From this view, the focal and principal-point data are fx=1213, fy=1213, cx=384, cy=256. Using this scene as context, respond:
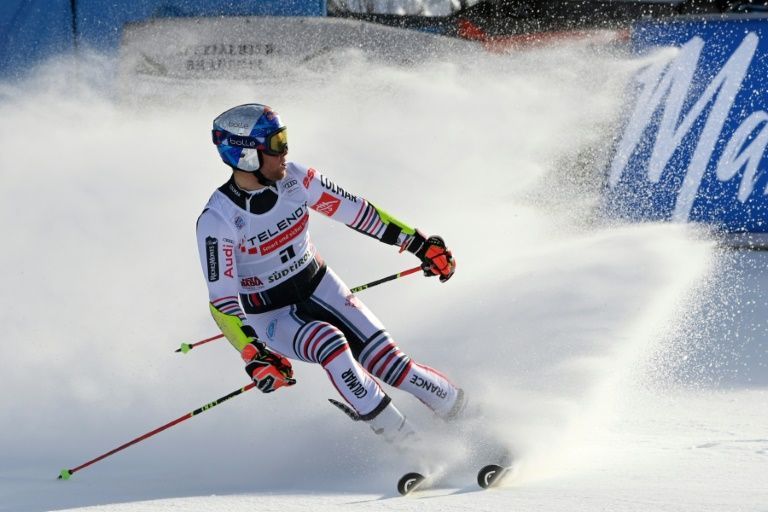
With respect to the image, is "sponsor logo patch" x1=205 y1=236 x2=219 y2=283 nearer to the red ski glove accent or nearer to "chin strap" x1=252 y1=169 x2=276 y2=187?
"chin strap" x1=252 y1=169 x2=276 y2=187

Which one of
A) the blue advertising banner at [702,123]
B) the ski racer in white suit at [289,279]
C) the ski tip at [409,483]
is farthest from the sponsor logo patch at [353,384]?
the blue advertising banner at [702,123]

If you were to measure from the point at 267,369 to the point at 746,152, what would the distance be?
5368 mm

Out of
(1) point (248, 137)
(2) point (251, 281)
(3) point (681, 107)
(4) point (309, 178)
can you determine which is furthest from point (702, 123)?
(1) point (248, 137)

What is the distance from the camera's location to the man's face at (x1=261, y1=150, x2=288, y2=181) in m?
4.56

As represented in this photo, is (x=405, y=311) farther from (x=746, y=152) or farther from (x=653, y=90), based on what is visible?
(x=746, y=152)

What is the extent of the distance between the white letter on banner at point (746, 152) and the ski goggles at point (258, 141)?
4.88 meters

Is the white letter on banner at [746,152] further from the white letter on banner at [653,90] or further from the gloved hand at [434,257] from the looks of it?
the gloved hand at [434,257]

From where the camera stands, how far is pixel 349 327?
15.8 ft

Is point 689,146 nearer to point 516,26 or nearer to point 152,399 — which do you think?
point 516,26

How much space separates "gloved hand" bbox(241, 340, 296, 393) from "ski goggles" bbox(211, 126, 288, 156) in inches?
29.9

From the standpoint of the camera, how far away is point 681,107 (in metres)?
8.57

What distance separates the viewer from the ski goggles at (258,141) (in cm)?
451

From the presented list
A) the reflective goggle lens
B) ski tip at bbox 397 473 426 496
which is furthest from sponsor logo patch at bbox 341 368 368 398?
the reflective goggle lens

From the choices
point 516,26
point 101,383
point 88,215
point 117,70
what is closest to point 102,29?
point 117,70
